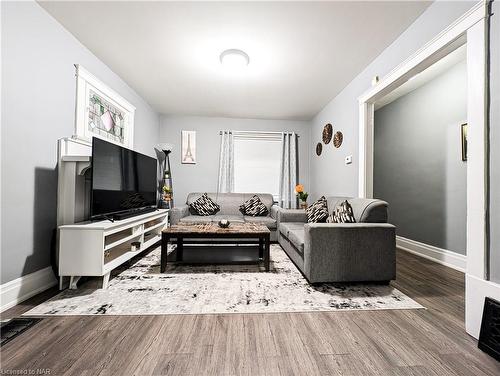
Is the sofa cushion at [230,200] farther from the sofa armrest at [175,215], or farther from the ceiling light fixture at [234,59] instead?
the ceiling light fixture at [234,59]

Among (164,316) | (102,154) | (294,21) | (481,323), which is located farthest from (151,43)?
(481,323)

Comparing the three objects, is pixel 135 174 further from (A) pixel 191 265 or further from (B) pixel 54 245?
(A) pixel 191 265

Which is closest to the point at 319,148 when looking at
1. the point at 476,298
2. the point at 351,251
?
the point at 351,251

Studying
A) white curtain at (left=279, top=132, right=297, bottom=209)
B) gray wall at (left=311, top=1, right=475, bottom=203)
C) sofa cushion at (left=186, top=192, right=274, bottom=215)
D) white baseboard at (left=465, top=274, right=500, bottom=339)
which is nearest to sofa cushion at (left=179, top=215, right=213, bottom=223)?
sofa cushion at (left=186, top=192, right=274, bottom=215)

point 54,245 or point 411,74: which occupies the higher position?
point 411,74

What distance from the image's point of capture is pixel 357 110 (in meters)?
3.10

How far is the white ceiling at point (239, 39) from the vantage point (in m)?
1.99

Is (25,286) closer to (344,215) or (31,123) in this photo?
(31,123)

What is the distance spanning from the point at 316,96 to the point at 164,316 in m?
3.74

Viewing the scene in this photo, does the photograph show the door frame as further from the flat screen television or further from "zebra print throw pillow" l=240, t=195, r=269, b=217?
"zebra print throw pillow" l=240, t=195, r=269, b=217

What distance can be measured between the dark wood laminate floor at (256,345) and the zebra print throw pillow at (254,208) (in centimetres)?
270

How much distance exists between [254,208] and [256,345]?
10.1 ft

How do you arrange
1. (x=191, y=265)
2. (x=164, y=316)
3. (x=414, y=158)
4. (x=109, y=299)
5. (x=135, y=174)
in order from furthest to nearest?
(x=414, y=158), (x=135, y=174), (x=191, y=265), (x=109, y=299), (x=164, y=316)

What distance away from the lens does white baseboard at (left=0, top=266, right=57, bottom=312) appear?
1.70 metres
